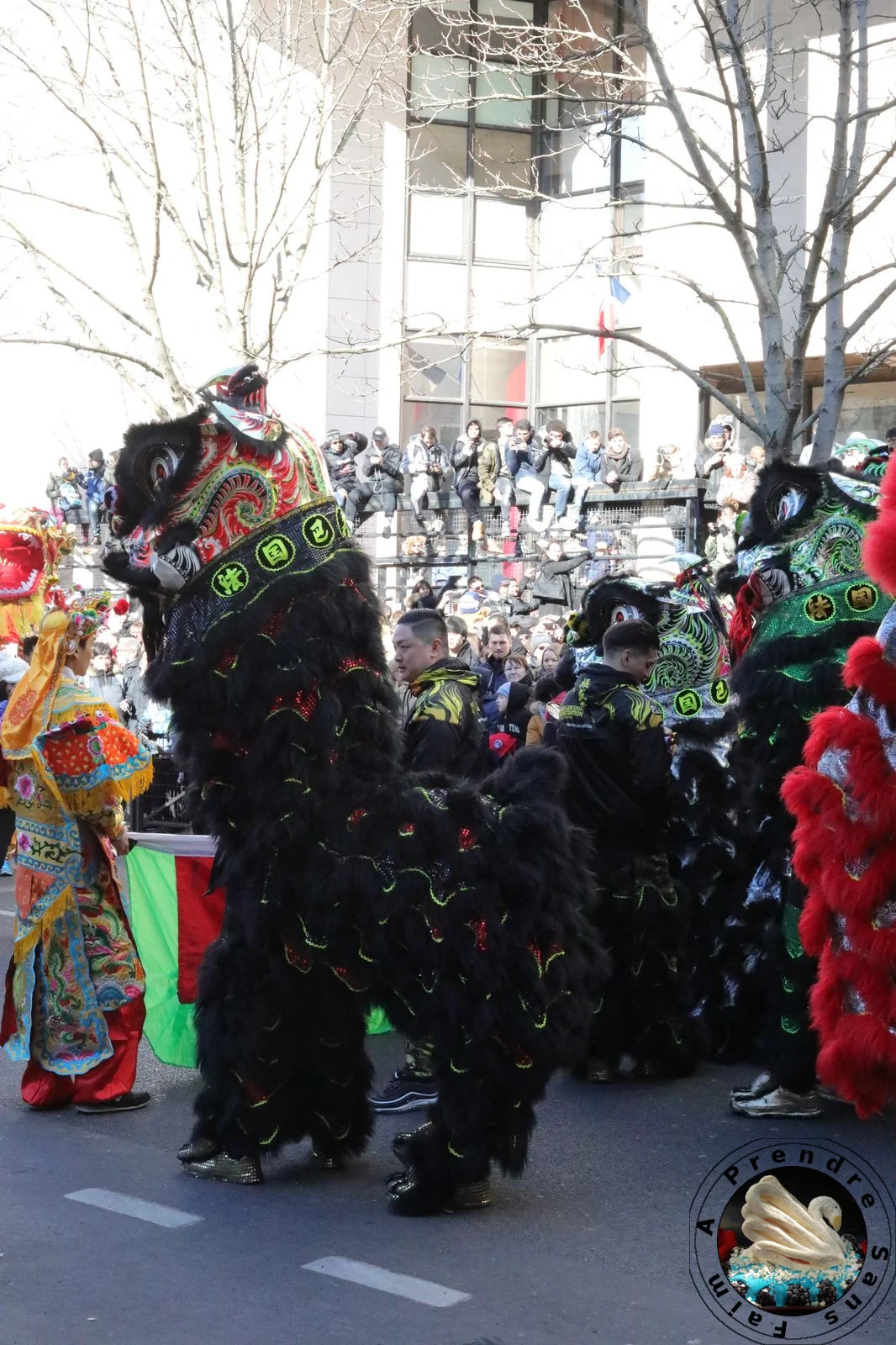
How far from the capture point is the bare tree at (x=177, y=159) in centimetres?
1554

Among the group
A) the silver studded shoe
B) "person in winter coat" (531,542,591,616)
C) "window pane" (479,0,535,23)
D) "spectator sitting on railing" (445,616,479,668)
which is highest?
"window pane" (479,0,535,23)

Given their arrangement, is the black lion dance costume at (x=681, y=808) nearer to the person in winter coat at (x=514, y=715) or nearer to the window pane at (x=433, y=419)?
the person in winter coat at (x=514, y=715)

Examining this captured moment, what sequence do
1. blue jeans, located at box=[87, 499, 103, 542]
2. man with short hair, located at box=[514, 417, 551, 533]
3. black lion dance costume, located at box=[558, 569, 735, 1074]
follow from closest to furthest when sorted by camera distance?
black lion dance costume, located at box=[558, 569, 735, 1074] < man with short hair, located at box=[514, 417, 551, 533] < blue jeans, located at box=[87, 499, 103, 542]

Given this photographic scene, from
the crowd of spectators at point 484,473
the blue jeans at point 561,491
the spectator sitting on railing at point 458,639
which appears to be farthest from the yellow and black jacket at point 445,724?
the blue jeans at point 561,491

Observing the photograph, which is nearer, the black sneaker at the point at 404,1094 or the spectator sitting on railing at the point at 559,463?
the black sneaker at the point at 404,1094

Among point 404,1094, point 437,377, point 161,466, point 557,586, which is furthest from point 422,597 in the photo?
point 437,377

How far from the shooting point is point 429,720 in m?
6.05

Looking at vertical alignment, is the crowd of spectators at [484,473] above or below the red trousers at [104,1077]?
above

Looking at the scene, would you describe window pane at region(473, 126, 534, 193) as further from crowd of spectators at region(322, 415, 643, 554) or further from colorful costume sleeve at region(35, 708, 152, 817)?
colorful costume sleeve at region(35, 708, 152, 817)

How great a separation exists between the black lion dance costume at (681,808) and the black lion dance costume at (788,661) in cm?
58

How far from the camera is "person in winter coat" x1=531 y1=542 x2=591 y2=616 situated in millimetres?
17422

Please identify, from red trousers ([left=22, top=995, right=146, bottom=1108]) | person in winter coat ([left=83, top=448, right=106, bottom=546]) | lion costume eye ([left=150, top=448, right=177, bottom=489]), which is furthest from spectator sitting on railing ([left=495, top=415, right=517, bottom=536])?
lion costume eye ([left=150, top=448, right=177, bottom=489])

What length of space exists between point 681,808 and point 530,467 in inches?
566

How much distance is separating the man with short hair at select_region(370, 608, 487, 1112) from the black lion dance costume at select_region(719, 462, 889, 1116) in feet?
3.43
